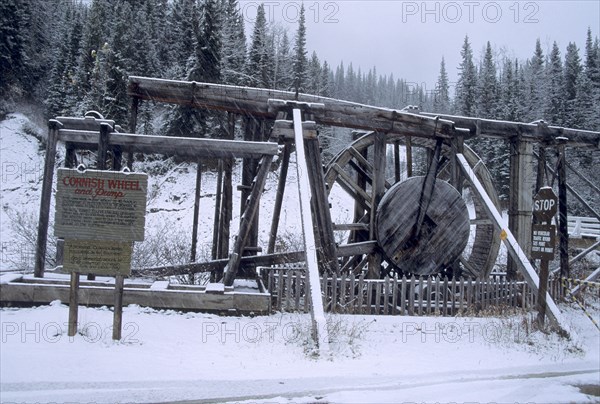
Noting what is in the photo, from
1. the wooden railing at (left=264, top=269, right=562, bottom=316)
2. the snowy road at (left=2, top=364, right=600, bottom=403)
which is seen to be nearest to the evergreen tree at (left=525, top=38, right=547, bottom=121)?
the wooden railing at (left=264, top=269, right=562, bottom=316)

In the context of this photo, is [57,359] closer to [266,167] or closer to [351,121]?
[266,167]

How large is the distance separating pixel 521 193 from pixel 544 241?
421 cm

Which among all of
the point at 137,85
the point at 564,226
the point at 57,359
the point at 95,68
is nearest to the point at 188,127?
the point at 95,68

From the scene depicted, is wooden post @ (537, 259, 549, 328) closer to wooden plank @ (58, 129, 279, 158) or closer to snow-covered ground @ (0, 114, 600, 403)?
snow-covered ground @ (0, 114, 600, 403)

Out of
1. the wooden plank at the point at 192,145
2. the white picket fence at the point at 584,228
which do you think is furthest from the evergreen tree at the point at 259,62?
the wooden plank at the point at 192,145

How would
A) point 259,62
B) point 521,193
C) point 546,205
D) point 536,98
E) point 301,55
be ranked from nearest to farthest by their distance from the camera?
point 546,205, point 521,193, point 259,62, point 301,55, point 536,98

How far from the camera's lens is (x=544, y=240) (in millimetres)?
7340

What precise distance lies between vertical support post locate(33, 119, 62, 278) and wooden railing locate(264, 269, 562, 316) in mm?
3857

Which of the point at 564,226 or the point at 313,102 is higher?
the point at 313,102

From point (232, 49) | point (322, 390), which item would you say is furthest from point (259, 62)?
point (322, 390)

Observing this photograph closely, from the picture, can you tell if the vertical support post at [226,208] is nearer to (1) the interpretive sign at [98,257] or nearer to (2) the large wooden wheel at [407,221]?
(2) the large wooden wheel at [407,221]

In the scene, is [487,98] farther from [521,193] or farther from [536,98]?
[521,193]

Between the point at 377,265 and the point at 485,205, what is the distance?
9.83 feet

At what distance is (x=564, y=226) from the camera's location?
11039 mm
